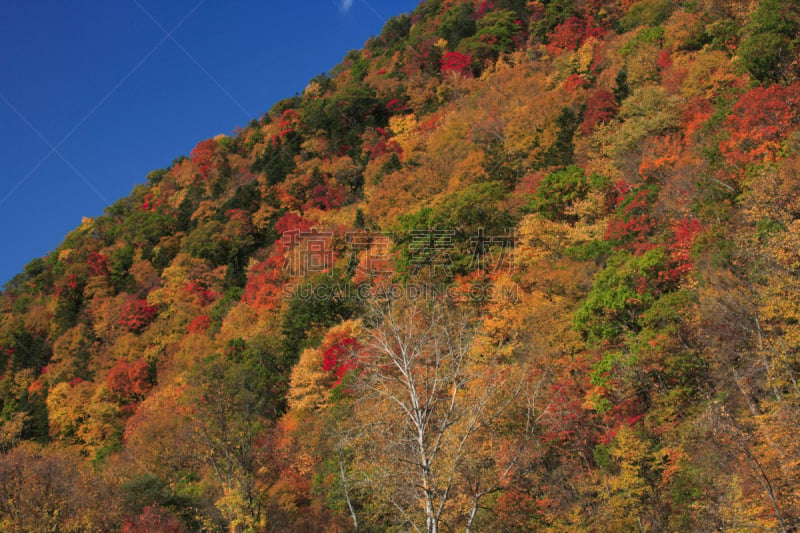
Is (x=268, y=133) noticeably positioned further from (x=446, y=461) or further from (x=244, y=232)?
(x=446, y=461)

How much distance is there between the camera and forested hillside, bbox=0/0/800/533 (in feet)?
47.5

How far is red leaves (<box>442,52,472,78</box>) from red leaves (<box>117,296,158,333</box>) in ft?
125

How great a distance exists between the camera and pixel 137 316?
52.2 metres

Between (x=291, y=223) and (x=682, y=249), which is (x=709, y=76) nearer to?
(x=682, y=249)

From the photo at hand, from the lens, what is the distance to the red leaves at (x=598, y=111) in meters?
36.8

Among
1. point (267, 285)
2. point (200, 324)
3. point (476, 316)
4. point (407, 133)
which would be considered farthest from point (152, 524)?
point (407, 133)

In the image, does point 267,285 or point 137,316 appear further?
point 137,316

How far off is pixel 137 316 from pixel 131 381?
385 inches

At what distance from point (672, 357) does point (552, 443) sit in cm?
503

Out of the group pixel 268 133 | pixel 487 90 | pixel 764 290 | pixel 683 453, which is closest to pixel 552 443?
pixel 683 453

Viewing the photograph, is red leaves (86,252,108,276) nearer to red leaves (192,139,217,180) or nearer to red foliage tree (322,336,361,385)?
red leaves (192,139,217,180)

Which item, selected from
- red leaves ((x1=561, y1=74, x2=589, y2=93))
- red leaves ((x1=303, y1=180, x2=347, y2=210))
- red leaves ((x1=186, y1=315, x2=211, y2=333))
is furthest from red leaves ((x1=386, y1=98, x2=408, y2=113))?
red leaves ((x1=186, y1=315, x2=211, y2=333))

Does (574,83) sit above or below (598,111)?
above

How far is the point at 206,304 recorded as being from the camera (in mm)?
51469
